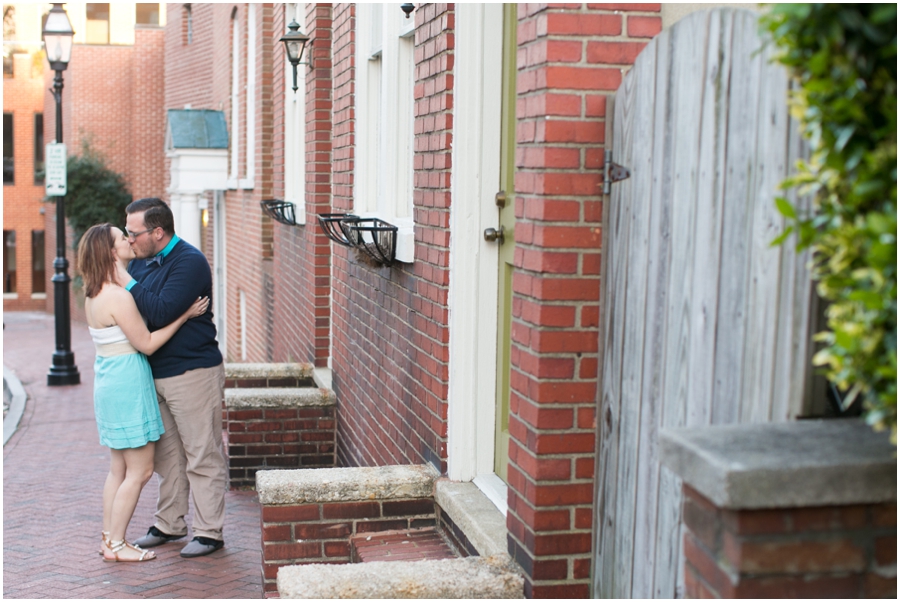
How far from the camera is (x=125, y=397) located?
19.0 ft

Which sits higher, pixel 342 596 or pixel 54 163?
pixel 54 163

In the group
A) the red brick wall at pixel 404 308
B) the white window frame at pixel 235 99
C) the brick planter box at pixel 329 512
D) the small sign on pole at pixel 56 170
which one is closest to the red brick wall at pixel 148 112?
the small sign on pole at pixel 56 170

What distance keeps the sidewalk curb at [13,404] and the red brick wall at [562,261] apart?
896cm

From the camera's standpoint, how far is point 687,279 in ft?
8.86

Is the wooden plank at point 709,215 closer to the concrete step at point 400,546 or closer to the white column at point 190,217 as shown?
the concrete step at point 400,546

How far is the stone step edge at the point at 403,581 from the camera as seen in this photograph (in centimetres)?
327

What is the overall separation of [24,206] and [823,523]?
36.9m

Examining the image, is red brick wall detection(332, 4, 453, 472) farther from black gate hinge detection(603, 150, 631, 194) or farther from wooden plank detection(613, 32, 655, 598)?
wooden plank detection(613, 32, 655, 598)

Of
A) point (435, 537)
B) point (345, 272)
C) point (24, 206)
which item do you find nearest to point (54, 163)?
point (345, 272)

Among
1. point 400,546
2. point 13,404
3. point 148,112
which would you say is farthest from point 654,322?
point 148,112

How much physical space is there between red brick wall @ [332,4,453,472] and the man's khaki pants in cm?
90

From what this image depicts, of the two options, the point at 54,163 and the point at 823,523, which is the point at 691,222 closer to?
the point at 823,523

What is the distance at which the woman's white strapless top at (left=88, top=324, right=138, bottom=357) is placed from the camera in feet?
18.8

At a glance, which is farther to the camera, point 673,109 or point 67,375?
point 67,375
